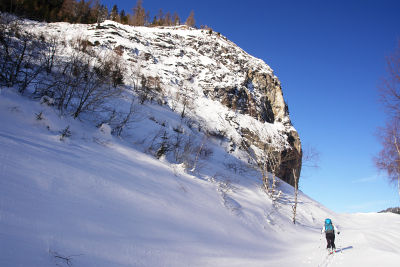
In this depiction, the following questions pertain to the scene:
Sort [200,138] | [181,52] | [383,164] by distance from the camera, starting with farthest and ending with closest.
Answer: [181,52]
[200,138]
[383,164]

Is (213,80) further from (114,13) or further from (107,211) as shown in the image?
(114,13)

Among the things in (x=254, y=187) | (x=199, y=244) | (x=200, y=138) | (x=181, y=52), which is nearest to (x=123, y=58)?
(x=181, y=52)

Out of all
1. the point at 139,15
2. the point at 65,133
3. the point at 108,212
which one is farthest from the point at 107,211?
the point at 139,15

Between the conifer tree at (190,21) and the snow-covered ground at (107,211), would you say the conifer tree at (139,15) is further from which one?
the snow-covered ground at (107,211)

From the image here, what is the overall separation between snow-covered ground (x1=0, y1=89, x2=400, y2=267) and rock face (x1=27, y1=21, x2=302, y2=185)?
33.9 feet

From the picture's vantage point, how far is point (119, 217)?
12.8 ft

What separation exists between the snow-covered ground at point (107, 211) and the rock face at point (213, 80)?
10337 millimetres

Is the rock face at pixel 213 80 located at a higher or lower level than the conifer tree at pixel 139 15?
lower

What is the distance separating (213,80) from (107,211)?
22.4 m

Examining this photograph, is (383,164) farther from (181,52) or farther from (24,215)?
(181,52)

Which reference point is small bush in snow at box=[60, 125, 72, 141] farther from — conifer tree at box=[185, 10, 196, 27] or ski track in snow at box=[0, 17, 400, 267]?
conifer tree at box=[185, 10, 196, 27]

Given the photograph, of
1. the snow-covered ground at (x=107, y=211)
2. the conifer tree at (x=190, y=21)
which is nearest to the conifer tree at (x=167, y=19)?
the conifer tree at (x=190, y=21)

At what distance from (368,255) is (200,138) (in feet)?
35.4

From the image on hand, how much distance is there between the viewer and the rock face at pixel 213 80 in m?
19.9
